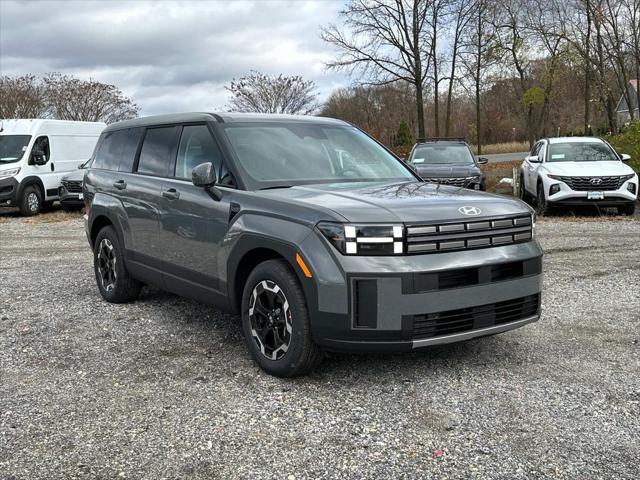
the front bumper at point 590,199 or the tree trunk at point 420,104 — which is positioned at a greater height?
the tree trunk at point 420,104

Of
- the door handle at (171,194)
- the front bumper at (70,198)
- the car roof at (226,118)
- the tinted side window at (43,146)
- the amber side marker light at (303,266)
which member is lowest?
the front bumper at (70,198)

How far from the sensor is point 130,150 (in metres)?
6.27

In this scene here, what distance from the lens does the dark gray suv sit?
376 centimetres

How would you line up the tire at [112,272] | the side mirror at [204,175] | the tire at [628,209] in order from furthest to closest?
the tire at [628,209]
the tire at [112,272]
the side mirror at [204,175]

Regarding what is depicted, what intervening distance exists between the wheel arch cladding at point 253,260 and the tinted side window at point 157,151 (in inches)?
56.9

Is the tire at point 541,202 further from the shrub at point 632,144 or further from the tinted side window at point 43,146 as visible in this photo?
the tinted side window at point 43,146

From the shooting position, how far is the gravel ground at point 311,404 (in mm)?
3123

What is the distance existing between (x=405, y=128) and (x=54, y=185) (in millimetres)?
30258

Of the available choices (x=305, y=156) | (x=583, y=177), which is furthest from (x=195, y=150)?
(x=583, y=177)

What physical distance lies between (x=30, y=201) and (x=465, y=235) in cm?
1547

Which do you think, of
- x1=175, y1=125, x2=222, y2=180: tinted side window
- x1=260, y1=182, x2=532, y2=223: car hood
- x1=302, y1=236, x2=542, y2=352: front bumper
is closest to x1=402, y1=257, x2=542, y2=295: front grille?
x1=302, y1=236, x2=542, y2=352: front bumper

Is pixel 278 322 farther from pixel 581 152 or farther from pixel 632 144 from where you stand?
pixel 632 144

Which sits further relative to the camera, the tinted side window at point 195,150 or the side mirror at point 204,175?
the tinted side window at point 195,150

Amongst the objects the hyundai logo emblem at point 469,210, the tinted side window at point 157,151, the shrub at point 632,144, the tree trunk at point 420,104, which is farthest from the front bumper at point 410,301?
the tree trunk at point 420,104
